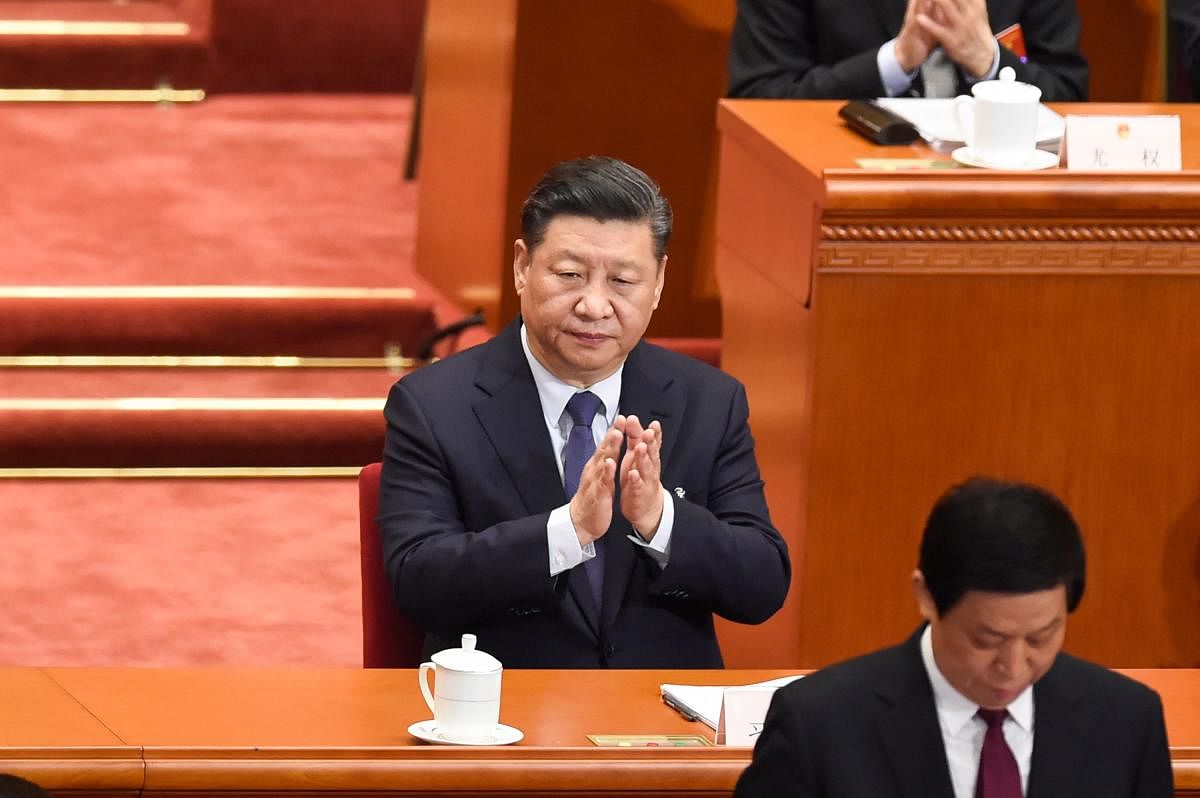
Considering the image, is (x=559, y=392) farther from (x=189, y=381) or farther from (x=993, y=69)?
(x=189, y=381)

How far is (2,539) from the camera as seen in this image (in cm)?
425

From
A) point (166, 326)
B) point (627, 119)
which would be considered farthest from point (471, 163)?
point (166, 326)

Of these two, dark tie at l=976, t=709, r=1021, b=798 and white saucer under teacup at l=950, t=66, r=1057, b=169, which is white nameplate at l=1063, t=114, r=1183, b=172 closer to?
white saucer under teacup at l=950, t=66, r=1057, b=169

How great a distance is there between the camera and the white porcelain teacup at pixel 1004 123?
3303 millimetres

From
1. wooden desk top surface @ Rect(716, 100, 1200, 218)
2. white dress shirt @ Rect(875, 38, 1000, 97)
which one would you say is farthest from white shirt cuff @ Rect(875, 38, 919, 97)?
wooden desk top surface @ Rect(716, 100, 1200, 218)

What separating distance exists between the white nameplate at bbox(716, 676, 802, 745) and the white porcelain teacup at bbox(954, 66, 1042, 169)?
4.22 ft

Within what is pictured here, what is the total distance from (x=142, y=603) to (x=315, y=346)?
106 cm

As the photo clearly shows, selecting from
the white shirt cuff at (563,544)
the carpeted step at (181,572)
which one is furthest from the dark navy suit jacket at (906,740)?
the carpeted step at (181,572)

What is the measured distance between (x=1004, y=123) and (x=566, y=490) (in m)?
0.95

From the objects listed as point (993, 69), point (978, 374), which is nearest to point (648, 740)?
point (978, 374)

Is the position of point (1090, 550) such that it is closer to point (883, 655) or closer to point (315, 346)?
point (883, 655)

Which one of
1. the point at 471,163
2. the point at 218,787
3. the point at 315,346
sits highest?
the point at 471,163

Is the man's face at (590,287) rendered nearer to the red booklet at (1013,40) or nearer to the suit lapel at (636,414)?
the suit lapel at (636,414)

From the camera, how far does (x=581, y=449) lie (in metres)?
2.81
